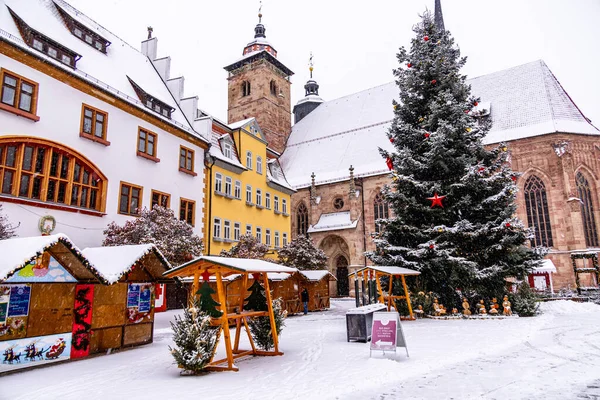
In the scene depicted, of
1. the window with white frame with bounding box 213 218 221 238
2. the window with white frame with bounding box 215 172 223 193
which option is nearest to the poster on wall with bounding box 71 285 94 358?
the window with white frame with bounding box 213 218 221 238

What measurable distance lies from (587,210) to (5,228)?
3492 centimetres

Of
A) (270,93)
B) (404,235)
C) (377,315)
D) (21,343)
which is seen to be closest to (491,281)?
(404,235)

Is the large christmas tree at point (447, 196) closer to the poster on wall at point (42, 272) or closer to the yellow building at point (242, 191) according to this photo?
the yellow building at point (242, 191)

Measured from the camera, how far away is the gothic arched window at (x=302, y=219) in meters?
41.2

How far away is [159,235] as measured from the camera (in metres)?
14.4

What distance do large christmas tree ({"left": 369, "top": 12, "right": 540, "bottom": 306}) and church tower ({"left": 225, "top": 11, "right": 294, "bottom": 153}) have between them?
30.5 meters

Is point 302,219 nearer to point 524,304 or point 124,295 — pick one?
point 524,304

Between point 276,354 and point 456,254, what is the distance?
1068cm

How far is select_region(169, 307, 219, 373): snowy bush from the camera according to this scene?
24.7ft

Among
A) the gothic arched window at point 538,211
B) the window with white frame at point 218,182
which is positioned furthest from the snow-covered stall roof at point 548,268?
the window with white frame at point 218,182

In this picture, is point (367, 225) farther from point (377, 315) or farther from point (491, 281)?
point (377, 315)

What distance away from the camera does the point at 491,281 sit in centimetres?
1720

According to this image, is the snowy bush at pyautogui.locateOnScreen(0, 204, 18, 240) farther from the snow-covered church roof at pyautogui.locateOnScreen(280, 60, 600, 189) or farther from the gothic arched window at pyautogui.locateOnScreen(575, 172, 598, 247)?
the gothic arched window at pyautogui.locateOnScreen(575, 172, 598, 247)

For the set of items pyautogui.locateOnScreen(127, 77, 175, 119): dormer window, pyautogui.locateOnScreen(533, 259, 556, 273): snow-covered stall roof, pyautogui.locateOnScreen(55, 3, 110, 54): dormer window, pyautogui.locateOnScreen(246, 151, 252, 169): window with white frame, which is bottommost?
pyautogui.locateOnScreen(533, 259, 556, 273): snow-covered stall roof
